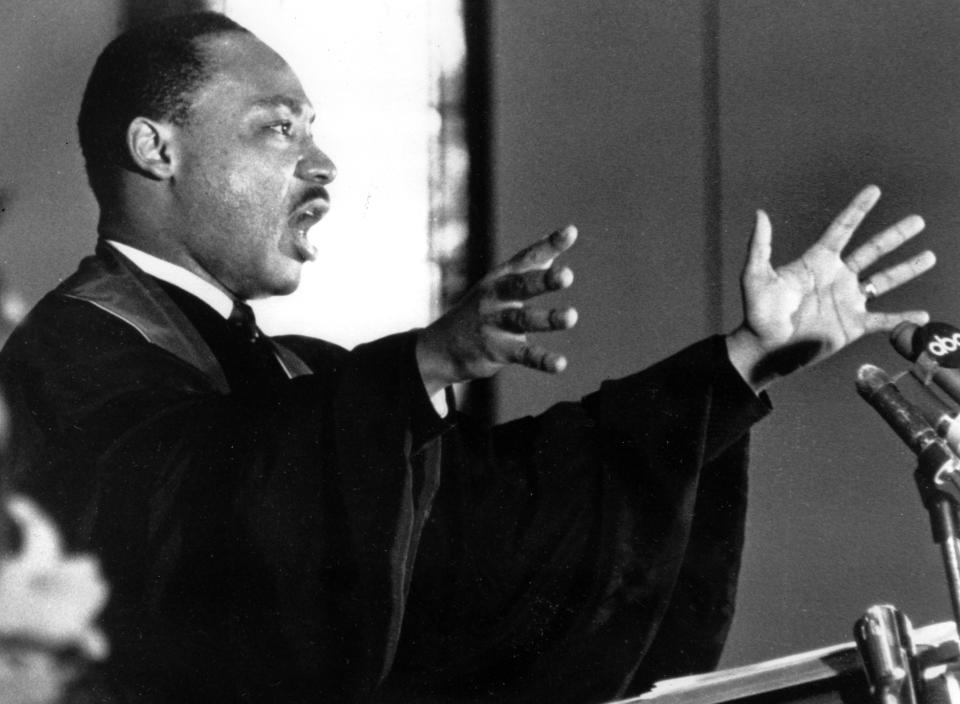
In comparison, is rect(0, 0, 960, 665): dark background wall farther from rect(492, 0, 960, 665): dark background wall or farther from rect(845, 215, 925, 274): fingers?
rect(845, 215, 925, 274): fingers

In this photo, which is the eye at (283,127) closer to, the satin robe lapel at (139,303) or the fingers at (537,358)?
the satin robe lapel at (139,303)

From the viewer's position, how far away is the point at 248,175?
1.23m

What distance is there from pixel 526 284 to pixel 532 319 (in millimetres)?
39

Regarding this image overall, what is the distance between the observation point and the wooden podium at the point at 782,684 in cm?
143

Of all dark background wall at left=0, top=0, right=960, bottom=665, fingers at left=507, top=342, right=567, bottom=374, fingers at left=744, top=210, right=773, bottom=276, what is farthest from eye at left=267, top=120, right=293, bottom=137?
fingers at left=744, top=210, right=773, bottom=276

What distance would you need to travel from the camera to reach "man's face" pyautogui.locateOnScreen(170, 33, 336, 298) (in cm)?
118

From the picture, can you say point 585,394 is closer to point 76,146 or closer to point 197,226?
point 197,226

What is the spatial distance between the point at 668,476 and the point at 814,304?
11.4 inches

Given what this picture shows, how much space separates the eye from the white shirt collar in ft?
0.60

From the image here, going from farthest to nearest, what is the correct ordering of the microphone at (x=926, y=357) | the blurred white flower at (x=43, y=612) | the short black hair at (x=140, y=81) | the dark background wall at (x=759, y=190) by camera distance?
the dark background wall at (x=759, y=190)
the microphone at (x=926, y=357)
the short black hair at (x=140, y=81)
the blurred white flower at (x=43, y=612)

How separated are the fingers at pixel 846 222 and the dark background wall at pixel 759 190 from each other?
0.65 ft

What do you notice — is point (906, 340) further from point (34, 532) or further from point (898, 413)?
point (34, 532)

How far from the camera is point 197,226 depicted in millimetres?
1194

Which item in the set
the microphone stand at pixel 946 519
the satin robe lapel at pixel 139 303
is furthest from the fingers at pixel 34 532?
the microphone stand at pixel 946 519
